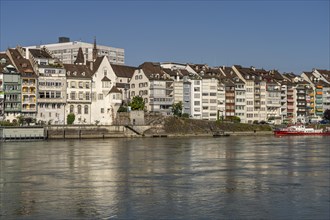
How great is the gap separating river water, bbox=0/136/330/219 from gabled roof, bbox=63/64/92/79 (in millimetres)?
55653

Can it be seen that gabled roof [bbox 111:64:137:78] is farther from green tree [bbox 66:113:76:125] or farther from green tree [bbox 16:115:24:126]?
green tree [bbox 16:115:24:126]

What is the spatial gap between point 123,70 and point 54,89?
2124 cm

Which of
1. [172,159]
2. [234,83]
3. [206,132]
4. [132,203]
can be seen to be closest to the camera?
[132,203]

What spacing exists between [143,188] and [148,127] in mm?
73472

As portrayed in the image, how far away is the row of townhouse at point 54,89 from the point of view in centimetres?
10412

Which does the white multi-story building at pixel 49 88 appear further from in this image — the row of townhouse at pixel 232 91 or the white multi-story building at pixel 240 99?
the white multi-story building at pixel 240 99

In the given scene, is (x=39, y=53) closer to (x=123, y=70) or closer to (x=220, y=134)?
(x=123, y=70)

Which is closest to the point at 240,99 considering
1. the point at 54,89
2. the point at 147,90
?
the point at 147,90

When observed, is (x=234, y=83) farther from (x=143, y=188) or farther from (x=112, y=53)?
(x=143, y=188)

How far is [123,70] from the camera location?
12712 cm

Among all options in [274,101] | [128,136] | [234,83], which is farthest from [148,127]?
[274,101]

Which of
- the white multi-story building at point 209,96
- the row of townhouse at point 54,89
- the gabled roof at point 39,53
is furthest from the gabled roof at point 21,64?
the white multi-story building at point 209,96

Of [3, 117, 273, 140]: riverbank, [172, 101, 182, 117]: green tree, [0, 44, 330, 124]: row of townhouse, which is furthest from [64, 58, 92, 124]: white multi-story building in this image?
[172, 101, 182, 117]: green tree

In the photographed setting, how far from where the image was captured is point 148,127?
10975cm
